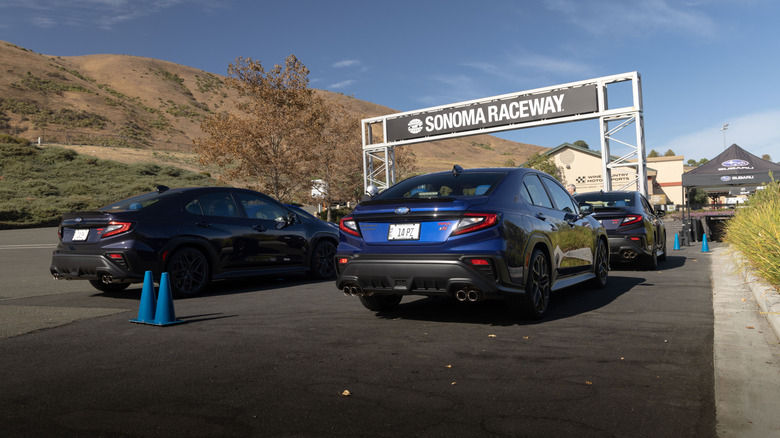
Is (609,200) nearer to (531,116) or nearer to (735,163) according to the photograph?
(531,116)

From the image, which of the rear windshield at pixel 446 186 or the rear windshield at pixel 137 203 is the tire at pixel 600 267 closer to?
the rear windshield at pixel 446 186

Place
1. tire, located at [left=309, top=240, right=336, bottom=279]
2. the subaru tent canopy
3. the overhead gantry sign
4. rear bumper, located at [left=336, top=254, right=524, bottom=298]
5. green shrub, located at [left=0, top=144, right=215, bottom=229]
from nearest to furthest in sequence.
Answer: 1. rear bumper, located at [left=336, top=254, right=524, bottom=298]
2. tire, located at [left=309, top=240, right=336, bottom=279]
3. the overhead gantry sign
4. the subaru tent canopy
5. green shrub, located at [left=0, top=144, right=215, bottom=229]

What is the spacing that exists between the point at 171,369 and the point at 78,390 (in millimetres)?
626

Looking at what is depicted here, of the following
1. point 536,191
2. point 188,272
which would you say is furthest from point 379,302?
point 188,272

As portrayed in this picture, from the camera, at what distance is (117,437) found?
2.90 m

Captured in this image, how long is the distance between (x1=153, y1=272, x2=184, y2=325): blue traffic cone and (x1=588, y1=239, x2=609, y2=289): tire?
17.3ft

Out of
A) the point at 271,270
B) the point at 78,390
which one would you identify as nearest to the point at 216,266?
the point at 271,270

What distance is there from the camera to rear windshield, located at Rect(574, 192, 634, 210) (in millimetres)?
10893

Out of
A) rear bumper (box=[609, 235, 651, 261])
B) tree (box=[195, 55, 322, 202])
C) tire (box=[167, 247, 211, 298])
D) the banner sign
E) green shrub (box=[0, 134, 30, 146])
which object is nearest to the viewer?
tire (box=[167, 247, 211, 298])

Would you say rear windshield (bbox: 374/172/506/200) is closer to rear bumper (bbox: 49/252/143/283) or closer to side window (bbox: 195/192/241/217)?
side window (bbox: 195/192/241/217)

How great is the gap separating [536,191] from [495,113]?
16.5 metres

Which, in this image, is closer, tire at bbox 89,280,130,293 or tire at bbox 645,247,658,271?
tire at bbox 89,280,130,293

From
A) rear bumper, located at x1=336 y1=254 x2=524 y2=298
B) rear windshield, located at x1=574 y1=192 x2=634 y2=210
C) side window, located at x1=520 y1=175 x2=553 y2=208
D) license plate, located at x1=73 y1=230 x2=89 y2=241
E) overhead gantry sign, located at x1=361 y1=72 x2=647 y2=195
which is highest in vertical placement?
overhead gantry sign, located at x1=361 y1=72 x2=647 y2=195

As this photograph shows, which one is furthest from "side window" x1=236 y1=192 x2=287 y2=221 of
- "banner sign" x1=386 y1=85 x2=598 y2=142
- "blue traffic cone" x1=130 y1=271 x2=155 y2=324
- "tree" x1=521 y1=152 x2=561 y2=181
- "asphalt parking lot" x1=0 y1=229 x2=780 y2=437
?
"tree" x1=521 y1=152 x2=561 y2=181
